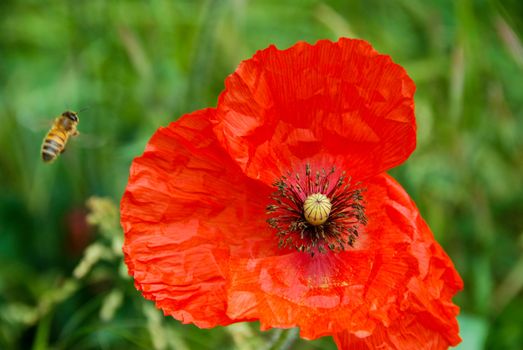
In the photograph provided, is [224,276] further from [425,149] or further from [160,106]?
[425,149]

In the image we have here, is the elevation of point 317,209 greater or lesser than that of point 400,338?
greater

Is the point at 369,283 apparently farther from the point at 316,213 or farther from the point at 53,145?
the point at 53,145

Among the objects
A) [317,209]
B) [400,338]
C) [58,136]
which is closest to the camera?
[400,338]

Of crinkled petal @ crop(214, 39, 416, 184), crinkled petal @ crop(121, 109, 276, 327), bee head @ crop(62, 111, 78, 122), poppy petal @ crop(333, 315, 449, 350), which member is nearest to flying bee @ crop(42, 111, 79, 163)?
bee head @ crop(62, 111, 78, 122)

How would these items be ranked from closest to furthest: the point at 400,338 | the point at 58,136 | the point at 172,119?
the point at 400,338
the point at 58,136
the point at 172,119

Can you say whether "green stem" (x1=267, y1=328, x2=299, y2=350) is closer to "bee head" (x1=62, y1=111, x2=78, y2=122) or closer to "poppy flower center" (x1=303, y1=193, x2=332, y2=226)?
"poppy flower center" (x1=303, y1=193, x2=332, y2=226)

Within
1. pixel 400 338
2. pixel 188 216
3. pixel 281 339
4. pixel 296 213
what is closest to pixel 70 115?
pixel 188 216

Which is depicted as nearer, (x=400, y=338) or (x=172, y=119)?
(x=400, y=338)

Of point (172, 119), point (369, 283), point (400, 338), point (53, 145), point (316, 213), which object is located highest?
point (172, 119)
